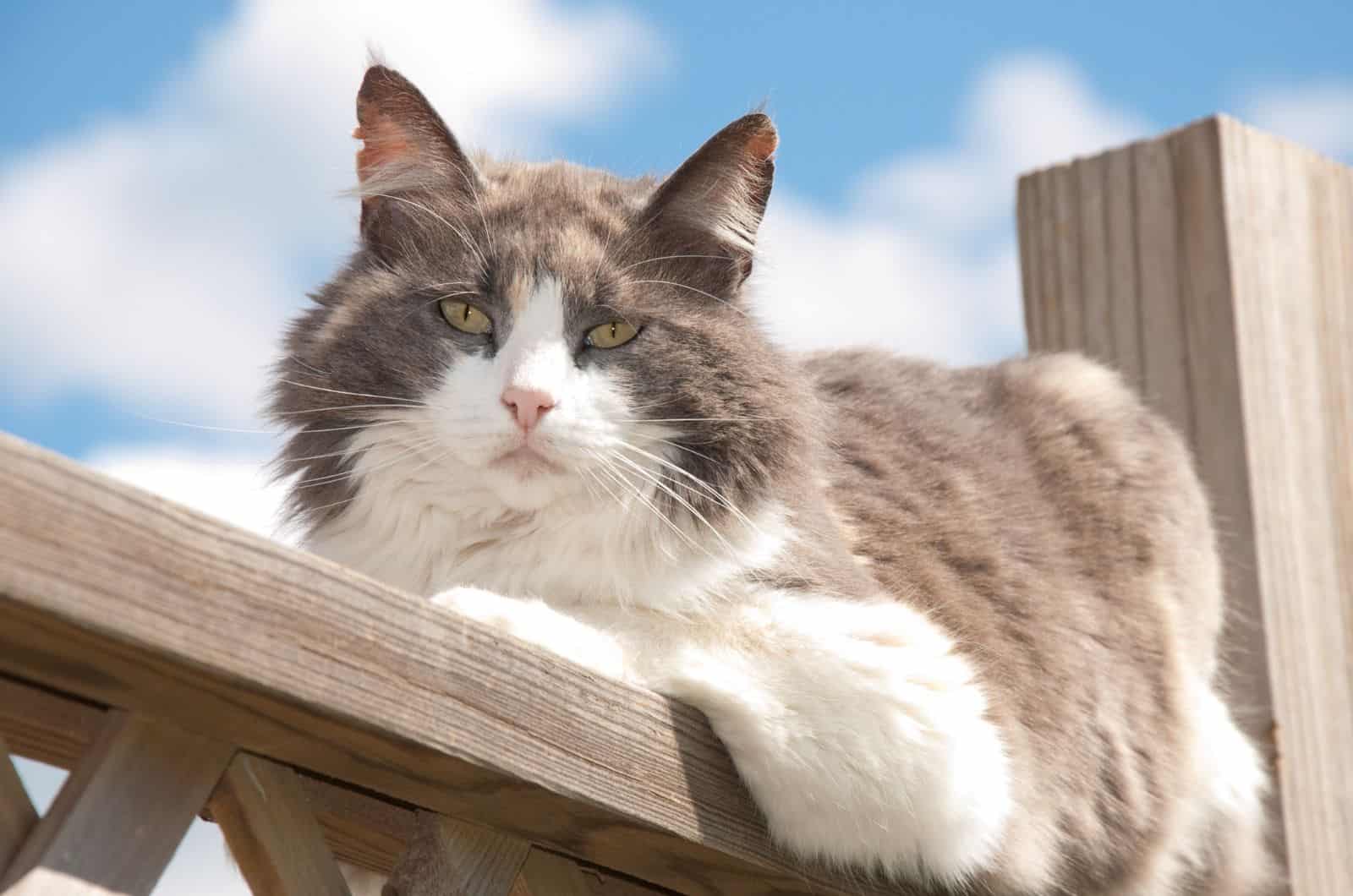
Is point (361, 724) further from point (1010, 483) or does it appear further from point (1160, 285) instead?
point (1160, 285)

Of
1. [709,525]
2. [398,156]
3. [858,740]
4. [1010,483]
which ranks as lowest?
[858,740]

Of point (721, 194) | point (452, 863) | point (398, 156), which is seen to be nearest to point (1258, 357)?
point (721, 194)

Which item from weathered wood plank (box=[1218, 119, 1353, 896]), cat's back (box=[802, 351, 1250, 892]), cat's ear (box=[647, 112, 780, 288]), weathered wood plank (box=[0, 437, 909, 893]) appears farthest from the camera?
weathered wood plank (box=[1218, 119, 1353, 896])

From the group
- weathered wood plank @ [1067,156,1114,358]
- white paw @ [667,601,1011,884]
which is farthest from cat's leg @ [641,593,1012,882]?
weathered wood plank @ [1067,156,1114,358]

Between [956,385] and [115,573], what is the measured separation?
86.0 inches

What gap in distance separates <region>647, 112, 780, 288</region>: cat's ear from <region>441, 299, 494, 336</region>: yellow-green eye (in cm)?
32

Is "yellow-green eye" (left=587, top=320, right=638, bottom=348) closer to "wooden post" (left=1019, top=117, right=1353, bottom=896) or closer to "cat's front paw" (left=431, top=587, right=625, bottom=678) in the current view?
"cat's front paw" (left=431, top=587, right=625, bottom=678)

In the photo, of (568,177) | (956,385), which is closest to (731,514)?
(568,177)

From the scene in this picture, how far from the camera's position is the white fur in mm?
1887

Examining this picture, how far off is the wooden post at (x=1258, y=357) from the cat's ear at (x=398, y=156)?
1.31 metres

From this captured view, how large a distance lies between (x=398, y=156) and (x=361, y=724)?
106 cm

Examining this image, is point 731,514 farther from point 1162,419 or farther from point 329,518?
point 1162,419

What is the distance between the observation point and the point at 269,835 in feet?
4.91

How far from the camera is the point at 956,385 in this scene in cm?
320
